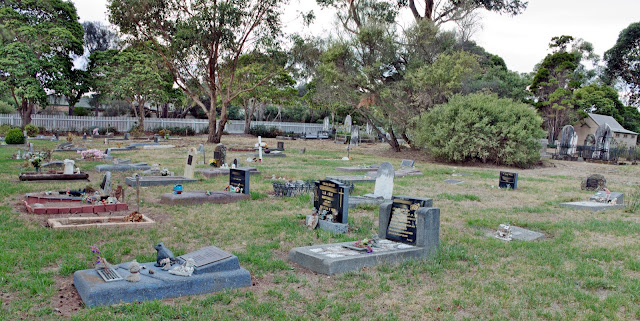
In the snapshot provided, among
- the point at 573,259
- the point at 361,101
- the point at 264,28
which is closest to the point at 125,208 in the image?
the point at 573,259

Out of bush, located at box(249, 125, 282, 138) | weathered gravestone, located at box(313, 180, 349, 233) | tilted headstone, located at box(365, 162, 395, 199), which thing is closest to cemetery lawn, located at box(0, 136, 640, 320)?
weathered gravestone, located at box(313, 180, 349, 233)

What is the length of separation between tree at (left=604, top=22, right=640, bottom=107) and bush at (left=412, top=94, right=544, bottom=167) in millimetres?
36022

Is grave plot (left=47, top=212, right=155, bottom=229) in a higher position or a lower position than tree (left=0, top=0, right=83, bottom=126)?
lower

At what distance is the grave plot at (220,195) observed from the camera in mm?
10219

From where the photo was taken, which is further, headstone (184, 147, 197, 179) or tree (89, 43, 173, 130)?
tree (89, 43, 173, 130)

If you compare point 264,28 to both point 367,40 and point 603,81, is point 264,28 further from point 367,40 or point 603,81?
point 603,81

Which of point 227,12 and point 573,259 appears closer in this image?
point 573,259

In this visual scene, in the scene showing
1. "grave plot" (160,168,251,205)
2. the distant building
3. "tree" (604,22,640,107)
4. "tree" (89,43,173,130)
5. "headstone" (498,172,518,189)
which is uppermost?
"tree" (604,22,640,107)

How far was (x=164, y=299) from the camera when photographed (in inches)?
191

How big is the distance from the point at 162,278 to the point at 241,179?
641 centimetres

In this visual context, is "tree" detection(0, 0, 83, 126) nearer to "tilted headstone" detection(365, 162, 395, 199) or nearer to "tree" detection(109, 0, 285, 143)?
"tree" detection(109, 0, 285, 143)

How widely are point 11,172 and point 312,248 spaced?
11.6m

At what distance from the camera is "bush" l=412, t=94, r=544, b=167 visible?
2309 centimetres

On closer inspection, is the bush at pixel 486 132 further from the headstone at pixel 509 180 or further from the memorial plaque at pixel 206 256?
the memorial plaque at pixel 206 256
